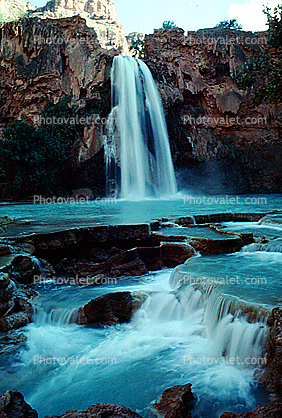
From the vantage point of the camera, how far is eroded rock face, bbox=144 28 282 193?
2895 centimetres

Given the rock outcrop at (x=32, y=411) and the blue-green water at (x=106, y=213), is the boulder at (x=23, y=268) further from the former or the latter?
the rock outcrop at (x=32, y=411)

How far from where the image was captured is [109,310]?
4.79 metres

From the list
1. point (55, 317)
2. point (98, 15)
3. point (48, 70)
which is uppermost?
point (98, 15)

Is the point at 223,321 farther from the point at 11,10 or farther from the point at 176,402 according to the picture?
the point at 11,10

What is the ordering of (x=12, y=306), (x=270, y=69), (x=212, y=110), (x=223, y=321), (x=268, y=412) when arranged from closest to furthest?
(x=268, y=412), (x=223, y=321), (x=12, y=306), (x=270, y=69), (x=212, y=110)

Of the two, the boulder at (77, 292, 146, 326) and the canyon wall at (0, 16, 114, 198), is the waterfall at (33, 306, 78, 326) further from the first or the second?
the canyon wall at (0, 16, 114, 198)

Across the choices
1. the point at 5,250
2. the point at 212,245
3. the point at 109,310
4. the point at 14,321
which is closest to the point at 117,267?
the point at 109,310

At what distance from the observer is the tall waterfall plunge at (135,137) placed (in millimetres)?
24766

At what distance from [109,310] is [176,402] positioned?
6.93 feet

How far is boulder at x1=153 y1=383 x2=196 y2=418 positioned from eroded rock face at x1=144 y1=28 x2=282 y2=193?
2576cm

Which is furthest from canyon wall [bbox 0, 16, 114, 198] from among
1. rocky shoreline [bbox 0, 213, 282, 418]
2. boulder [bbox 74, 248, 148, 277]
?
boulder [bbox 74, 248, 148, 277]

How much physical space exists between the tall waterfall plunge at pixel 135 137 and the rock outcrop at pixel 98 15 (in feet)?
149

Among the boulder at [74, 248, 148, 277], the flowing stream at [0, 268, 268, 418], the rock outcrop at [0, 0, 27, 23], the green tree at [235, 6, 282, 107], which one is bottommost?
the flowing stream at [0, 268, 268, 418]

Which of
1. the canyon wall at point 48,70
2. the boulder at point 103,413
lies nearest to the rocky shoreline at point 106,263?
the boulder at point 103,413
